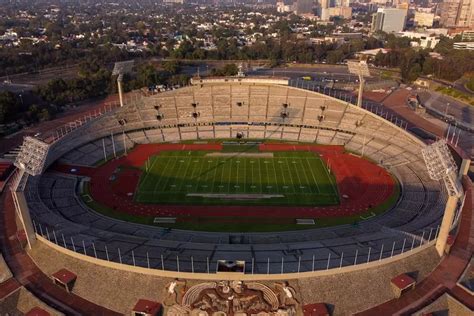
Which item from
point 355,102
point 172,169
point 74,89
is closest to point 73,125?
point 74,89

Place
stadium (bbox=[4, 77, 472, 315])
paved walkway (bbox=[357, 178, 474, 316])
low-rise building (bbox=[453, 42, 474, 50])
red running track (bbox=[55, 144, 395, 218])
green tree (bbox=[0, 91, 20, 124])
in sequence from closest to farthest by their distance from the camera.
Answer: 1. paved walkway (bbox=[357, 178, 474, 316])
2. stadium (bbox=[4, 77, 472, 315])
3. red running track (bbox=[55, 144, 395, 218])
4. green tree (bbox=[0, 91, 20, 124])
5. low-rise building (bbox=[453, 42, 474, 50])

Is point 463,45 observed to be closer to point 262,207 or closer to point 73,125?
point 262,207

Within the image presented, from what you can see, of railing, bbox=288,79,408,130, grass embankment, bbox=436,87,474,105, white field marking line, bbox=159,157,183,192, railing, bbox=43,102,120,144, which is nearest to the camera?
white field marking line, bbox=159,157,183,192

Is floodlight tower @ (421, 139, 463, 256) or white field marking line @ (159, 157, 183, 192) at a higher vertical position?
floodlight tower @ (421, 139, 463, 256)

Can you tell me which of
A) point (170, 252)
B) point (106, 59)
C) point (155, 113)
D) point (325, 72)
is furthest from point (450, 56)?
point (170, 252)

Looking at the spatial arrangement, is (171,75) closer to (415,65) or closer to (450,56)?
(415,65)

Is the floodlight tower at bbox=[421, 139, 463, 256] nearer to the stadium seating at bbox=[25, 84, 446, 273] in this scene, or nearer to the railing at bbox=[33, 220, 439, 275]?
the railing at bbox=[33, 220, 439, 275]

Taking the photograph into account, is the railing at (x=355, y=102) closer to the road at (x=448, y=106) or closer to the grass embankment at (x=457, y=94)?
the road at (x=448, y=106)

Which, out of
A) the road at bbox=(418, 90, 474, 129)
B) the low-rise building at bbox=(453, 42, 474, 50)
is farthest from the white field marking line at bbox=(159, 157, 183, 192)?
the low-rise building at bbox=(453, 42, 474, 50)
